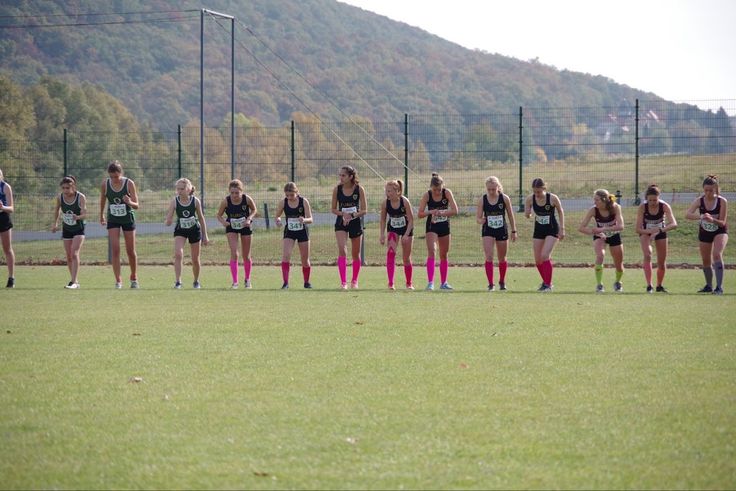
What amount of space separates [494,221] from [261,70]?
422 ft

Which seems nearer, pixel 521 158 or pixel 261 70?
pixel 521 158

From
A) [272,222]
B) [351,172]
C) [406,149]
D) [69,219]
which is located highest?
[406,149]

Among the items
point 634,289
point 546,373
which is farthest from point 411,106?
point 546,373

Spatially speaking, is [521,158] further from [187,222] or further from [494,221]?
[187,222]

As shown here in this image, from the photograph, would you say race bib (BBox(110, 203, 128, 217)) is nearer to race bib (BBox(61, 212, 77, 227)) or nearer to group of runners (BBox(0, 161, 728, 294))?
group of runners (BBox(0, 161, 728, 294))

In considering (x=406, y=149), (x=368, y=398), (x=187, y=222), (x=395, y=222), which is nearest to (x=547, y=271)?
(x=395, y=222)

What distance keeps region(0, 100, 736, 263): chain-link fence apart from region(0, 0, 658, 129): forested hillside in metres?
79.8

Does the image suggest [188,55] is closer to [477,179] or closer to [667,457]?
[477,179]

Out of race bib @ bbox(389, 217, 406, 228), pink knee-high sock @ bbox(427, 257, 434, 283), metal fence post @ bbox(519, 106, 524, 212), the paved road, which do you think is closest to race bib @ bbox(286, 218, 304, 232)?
race bib @ bbox(389, 217, 406, 228)

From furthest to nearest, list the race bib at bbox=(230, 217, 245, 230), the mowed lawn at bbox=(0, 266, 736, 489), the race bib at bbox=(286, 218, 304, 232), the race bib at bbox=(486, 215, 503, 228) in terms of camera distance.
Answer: the race bib at bbox=(230, 217, 245, 230), the race bib at bbox=(286, 218, 304, 232), the race bib at bbox=(486, 215, 503, 228), the mowed lawn at bbox=(0, 266, 736, 489)

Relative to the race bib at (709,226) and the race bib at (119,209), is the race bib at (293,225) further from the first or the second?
the race bib at (709,226)

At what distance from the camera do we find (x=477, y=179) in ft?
120

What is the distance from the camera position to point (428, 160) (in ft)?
119

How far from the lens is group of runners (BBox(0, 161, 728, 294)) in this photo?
18172 mm
